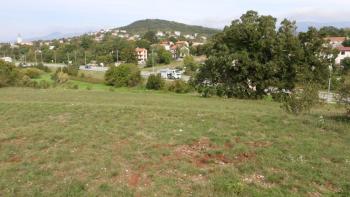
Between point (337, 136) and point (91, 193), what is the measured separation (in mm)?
6735

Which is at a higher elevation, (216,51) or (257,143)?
(216,51)

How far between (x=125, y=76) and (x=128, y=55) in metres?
35.4

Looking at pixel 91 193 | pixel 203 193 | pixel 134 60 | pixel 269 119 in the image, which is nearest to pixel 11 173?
pixel 91 193

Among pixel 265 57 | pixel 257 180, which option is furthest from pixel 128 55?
pixel 257 180

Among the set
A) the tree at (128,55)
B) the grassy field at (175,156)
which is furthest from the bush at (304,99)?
the tree at (128,55)

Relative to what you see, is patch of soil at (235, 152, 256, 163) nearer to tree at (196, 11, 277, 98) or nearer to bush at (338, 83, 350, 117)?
bush at (338, 83, 350, 117)

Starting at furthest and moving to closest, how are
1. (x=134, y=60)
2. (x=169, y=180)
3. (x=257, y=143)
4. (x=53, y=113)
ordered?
(x=134, y=60) < (x=53, y=113) < (x=257, y=143) < (x=169, y=180)

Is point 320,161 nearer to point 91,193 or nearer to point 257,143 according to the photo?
point 257,143

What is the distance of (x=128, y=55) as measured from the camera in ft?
281

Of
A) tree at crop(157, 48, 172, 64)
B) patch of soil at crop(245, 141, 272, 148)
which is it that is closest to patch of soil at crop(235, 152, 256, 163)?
patch of soil at crop(245, 141, 272, 148)

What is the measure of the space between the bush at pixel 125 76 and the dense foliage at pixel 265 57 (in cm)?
2485

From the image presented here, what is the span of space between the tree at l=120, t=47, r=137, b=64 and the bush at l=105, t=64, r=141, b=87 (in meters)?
33.1

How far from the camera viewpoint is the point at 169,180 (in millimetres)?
6070

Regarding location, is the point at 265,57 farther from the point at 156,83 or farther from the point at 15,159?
the point at 15,159
